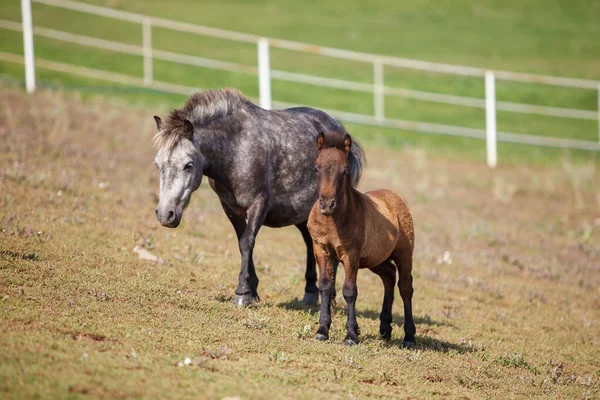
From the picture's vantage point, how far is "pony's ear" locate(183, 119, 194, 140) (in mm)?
8742

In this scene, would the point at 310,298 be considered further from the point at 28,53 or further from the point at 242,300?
the point at 28,53

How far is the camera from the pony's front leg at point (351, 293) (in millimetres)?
8109

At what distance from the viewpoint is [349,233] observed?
318 inches

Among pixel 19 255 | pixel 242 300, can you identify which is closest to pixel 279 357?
pixel 242 300

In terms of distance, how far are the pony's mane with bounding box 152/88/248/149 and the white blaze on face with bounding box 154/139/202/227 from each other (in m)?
0.11

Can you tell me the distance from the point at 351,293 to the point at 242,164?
6.69ft

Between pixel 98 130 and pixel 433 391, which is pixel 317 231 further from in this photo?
pixel 98 130

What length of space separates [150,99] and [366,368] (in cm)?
1929

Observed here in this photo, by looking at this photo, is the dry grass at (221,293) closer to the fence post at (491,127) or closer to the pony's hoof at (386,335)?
the pony's hoof at (386,335)

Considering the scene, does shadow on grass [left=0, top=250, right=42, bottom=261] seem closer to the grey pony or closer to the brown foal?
the grey pony

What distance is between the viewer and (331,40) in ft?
138

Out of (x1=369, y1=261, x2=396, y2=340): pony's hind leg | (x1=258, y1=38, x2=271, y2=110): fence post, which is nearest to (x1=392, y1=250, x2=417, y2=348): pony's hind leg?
(x1=369, y1=261, x2=396, y2=340): pony's hind leg

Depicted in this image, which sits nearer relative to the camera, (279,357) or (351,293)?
(279,357)

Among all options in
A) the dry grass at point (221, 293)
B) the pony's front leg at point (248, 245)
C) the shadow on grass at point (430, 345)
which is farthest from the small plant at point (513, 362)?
the pony's front leg at point (248, 245)
